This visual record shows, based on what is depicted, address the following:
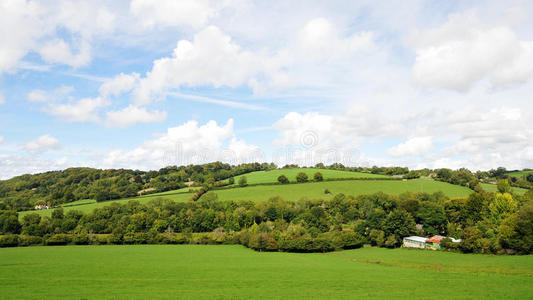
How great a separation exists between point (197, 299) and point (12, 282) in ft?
72.7

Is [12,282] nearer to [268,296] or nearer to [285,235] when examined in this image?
[268,296]

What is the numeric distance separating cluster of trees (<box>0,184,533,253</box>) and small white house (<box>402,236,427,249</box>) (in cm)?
145

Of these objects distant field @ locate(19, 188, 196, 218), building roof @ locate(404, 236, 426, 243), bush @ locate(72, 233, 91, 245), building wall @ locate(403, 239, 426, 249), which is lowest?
building wall @ locate(403, 239, 426, 249)

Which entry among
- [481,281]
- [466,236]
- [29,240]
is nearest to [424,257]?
[466,236]

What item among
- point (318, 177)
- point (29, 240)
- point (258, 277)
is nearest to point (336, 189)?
Result: point (318, 177)

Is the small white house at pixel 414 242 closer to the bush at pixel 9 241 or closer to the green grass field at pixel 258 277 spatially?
the green grass field at pixel 258 277

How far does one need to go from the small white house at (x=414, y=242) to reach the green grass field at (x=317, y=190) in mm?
34146

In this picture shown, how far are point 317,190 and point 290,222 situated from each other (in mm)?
28594

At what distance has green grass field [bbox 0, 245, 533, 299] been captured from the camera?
28.9 metres

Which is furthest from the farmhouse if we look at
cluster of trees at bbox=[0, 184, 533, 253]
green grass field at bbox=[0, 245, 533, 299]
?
green grass field at bbox=[0, 245, 533, 299]

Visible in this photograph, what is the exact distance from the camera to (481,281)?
3319cm

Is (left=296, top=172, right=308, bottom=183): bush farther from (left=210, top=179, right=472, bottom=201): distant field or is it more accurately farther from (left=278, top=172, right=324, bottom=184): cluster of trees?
(left=210, top=179, right=472, bottom=201): distant field

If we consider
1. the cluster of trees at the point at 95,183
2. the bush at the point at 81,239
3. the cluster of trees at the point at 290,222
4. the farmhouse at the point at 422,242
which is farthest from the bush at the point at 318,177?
the bush at the point at 81,239

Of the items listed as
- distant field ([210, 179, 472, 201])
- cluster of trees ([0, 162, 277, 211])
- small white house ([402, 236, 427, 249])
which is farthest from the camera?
cluster of trees ([0, 162, 277, 211])
